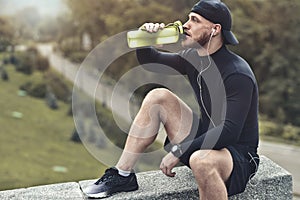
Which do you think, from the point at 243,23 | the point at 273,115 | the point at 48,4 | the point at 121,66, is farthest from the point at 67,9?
the point at 273,115

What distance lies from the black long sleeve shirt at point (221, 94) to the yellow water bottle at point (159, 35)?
11 cm

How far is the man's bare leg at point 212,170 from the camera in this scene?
2002 millimetres

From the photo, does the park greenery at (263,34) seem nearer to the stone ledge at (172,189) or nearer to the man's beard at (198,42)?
the stone ledge at (172,189)

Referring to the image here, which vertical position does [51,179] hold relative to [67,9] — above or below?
below

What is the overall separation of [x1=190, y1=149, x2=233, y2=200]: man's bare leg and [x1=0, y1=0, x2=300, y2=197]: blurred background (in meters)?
7.64

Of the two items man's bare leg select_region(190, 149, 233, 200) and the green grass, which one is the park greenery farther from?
man's bare leg select_region(190, 149, 233, 200)

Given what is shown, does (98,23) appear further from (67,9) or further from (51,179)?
(51,179)

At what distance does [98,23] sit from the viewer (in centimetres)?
1631

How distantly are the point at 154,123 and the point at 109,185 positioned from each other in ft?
1.28

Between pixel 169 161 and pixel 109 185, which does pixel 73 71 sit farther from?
pixel 169 161

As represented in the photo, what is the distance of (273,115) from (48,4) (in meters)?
9.78

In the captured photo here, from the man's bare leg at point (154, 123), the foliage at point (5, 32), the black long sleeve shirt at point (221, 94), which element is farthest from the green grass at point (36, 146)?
the black long sleeve shirt at point (221, 94)

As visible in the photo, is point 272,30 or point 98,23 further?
point 98,23

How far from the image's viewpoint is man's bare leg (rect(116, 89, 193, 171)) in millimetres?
2244
